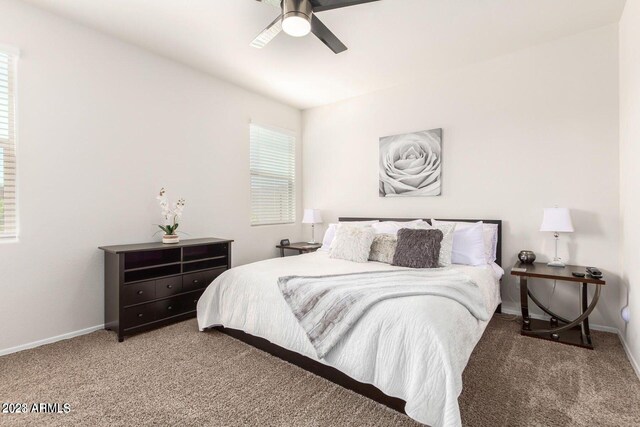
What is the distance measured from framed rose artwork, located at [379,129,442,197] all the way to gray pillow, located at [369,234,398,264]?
961mm

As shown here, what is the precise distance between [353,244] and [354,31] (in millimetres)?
2063

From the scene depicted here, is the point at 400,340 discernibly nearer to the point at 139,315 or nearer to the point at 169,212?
the point at 139,315

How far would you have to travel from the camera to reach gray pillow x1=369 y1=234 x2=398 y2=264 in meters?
3.17

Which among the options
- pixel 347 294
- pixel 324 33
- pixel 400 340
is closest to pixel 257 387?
pixel 347 294

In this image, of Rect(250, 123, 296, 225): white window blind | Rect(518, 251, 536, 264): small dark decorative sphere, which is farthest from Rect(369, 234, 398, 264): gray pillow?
Rect(250, 123, 296, 225): white window blind

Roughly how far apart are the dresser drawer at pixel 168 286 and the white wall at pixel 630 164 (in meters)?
3.77

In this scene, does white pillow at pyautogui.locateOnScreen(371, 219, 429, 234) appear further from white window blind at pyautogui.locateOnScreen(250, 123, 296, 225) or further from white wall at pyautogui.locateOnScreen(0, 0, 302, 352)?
white wall at pyautogui.locateOnScreen(0, 0, 302, 352)

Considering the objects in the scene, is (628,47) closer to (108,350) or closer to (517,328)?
(517,328)

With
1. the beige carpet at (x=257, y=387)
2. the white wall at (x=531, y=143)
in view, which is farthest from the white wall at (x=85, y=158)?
the white wall at (x=531, y=143)

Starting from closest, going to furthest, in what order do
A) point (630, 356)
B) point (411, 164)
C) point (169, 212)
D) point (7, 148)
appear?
point (630, 356), point (7, 148), point (169, 212), point (411, 164)

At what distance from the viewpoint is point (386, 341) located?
172 cm

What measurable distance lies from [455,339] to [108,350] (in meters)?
2.64

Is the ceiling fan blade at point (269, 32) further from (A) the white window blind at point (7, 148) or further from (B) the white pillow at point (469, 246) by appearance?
(B) the white pillow at point (469, 246)

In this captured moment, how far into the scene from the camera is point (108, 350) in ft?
8.30
